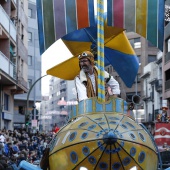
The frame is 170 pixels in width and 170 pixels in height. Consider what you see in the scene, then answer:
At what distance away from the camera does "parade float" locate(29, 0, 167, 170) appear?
16.1 feet

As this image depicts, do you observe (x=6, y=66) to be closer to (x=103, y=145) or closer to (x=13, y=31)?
(x=13, y=31)

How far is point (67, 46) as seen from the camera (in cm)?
802

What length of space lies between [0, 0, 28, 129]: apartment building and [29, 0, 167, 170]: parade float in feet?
55.7

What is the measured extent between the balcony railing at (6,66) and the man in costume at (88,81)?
720 inches

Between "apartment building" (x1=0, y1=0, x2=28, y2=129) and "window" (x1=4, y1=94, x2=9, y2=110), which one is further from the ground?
"apartment building" (x1=0, y1=0, x2=28, y2=129)

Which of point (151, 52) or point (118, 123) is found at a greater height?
point (151, 52)

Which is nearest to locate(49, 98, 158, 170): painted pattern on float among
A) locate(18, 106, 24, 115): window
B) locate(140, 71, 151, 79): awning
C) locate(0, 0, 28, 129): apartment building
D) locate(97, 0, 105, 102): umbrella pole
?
locate(97, 0, 105, 102): umbrella pole

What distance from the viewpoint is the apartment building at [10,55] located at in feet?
85.2

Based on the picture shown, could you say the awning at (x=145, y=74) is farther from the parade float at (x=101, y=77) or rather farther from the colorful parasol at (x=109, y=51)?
the parade float at (x=101, y=77)

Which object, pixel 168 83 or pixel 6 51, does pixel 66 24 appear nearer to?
pixel 6 51

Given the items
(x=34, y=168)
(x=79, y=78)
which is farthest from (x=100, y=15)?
(x=34, y=168)

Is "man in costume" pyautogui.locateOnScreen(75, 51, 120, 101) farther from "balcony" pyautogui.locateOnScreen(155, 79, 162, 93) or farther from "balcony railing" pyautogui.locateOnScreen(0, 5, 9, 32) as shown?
"balcony" pyautogui.locateOnScreen(155, 79, 162, 93)

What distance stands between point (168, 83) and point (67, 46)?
38262mm

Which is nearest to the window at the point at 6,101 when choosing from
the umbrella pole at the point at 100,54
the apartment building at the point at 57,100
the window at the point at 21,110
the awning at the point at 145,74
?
the window at the point at 21,110
